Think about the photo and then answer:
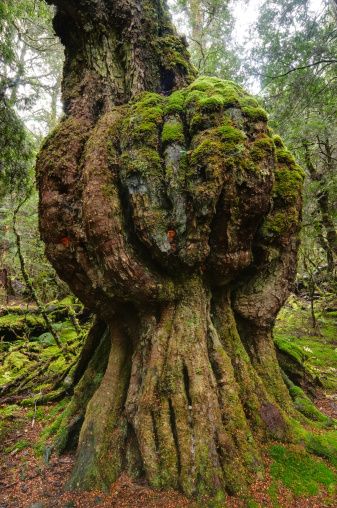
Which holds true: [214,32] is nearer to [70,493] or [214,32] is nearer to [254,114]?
[254,114]

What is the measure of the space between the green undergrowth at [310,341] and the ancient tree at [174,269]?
1772 millimetres

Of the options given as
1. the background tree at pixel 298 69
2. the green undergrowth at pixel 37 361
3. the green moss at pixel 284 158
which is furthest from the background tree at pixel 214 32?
the green undergrowth at pixel 37 361

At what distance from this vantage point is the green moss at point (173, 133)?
13.7 feet

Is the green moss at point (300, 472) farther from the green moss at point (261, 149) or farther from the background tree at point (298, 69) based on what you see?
the background tree at point (298, 69)

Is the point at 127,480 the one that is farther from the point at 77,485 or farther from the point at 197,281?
the point at 197,281

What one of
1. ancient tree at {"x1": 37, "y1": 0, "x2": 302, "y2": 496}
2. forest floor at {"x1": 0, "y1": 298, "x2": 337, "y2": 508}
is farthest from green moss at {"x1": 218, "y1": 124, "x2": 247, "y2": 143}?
forest floor at {"x1": 0, "y1": 298, "x2": 337, "y2": 508}

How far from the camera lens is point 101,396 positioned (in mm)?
4312

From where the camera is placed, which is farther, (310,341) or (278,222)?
(310,341)

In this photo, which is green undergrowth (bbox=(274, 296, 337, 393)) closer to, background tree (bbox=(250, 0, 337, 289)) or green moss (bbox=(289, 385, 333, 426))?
green moss (bbox=(289, 385, 333, 426))

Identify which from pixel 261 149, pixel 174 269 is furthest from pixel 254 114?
pixel 174 269

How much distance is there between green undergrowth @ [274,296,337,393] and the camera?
251 inches

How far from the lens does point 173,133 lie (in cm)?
418

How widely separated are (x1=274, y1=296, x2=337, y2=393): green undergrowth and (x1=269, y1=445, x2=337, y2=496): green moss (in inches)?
86.8

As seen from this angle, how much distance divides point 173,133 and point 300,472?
4054 mm
